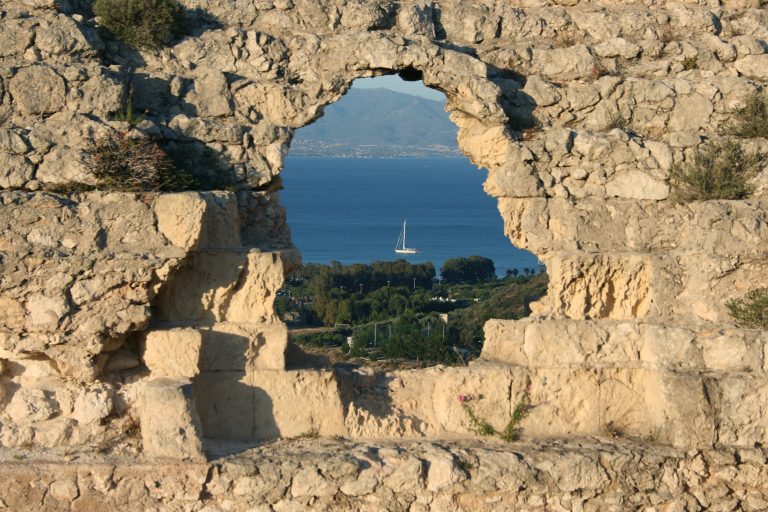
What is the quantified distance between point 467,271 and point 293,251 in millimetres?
24800

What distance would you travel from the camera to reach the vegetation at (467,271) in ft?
112

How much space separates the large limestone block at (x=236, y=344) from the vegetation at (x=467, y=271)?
76.5ft

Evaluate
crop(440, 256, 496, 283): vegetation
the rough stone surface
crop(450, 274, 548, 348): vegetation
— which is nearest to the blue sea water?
crop(440, 256, 496, 283): vegetation

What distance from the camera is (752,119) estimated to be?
11383mm

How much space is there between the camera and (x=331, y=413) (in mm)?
10242

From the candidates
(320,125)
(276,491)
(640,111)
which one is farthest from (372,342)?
(320,125)

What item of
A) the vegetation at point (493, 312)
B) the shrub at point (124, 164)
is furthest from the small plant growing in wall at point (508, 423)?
the vegetation at point (493, 312)

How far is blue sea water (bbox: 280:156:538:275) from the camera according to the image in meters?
60.3

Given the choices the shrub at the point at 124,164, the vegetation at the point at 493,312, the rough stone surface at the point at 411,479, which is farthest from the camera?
the vegetation at the point at 493,312

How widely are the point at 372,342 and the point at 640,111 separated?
740 centimetres

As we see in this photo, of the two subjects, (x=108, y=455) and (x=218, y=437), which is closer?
(x=108, y=455)

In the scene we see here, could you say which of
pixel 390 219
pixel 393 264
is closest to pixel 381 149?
pixel 390 219

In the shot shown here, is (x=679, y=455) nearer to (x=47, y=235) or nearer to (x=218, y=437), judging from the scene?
(x=218, y=437)

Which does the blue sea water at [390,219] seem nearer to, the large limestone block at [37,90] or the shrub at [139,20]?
the shrub at [139,20]
